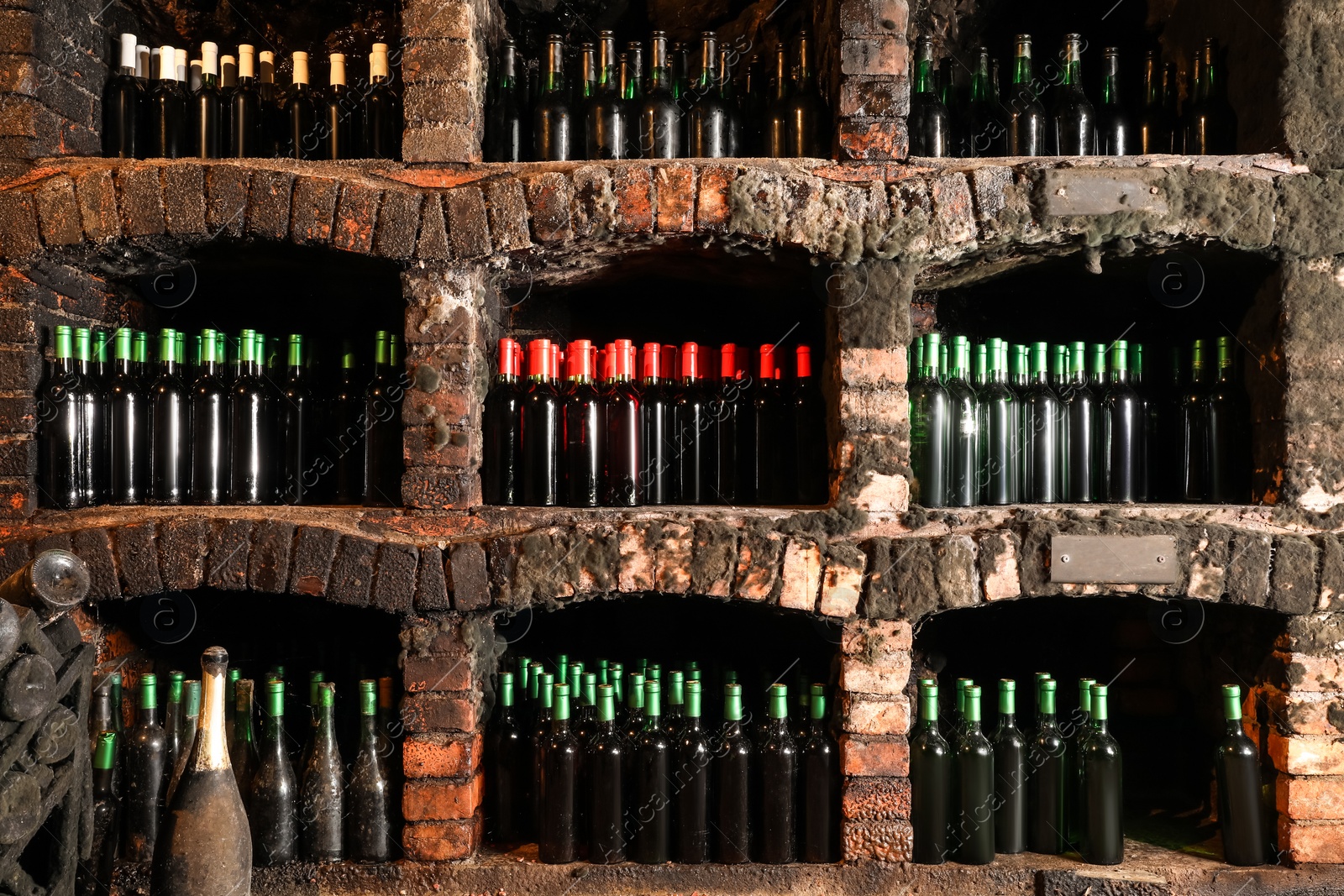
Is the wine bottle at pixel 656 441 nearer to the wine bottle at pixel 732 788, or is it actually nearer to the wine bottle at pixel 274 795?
the wine bottle at pixel 732 788

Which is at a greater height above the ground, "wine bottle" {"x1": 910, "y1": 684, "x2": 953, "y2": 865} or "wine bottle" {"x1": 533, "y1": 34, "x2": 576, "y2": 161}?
"wine bottle" {"x1": 533, "y1": 34, "x2": 576, "y2": 161}

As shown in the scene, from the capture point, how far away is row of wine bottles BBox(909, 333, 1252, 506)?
102 inches

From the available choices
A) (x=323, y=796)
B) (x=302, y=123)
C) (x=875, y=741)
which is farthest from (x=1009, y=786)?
(x=302, y=123)

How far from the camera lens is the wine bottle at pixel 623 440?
2639 millimetres

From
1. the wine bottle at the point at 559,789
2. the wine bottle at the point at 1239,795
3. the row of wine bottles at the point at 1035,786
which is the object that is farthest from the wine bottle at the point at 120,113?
the wine bottle at the point at 1239,795

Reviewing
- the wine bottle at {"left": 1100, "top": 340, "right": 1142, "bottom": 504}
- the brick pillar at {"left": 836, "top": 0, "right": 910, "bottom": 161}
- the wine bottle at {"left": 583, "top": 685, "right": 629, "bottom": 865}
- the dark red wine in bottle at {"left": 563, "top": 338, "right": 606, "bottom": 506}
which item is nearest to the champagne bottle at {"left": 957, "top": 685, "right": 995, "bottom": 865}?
the wine bottle at {"left": 1100, "top": 340, "right": 1142, "bottom": 504}

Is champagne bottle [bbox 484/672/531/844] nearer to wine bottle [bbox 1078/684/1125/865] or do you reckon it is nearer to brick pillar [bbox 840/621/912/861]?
brick pillar [bbox 840/621/912/861]

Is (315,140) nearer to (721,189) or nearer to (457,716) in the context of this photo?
(721,189)

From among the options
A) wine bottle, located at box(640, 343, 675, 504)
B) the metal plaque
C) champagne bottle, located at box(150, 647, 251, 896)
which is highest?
wine bottle, located at box(640, 343, 675, 504)

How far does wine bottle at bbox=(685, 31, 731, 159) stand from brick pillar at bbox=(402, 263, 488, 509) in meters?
0.75

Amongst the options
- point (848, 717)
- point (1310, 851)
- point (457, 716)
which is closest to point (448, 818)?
→ point (457, 716)

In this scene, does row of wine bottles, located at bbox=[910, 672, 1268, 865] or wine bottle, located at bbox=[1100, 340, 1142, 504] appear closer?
row of wine bottles, located at bbox=[910, 672, 1268, 865]

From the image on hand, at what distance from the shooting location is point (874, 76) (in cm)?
242

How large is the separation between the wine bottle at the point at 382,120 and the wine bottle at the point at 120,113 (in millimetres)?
613
